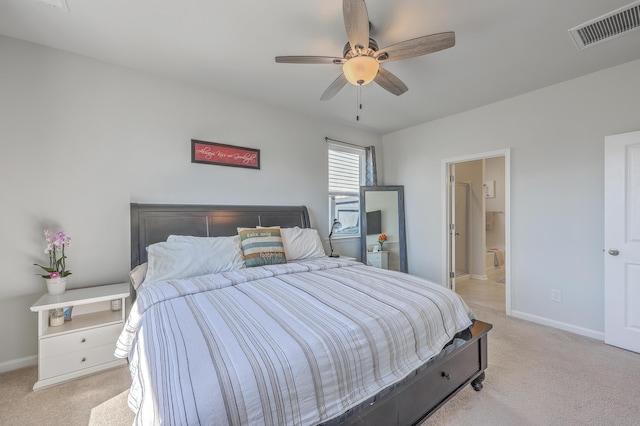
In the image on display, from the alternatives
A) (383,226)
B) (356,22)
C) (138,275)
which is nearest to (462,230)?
(383,226)

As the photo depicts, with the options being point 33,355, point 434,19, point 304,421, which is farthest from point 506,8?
point 33,355

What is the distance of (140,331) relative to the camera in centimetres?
133

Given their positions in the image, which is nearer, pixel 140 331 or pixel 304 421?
pixel 304 421

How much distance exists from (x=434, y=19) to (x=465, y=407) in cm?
269

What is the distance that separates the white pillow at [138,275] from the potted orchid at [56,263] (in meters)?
0.49

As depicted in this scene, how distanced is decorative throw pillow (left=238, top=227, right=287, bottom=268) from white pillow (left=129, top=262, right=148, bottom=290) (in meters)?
0.86

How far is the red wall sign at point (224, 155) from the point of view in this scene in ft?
9.67

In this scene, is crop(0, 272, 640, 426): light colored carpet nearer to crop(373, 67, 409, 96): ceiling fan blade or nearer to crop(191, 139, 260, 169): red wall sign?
crop(191, 139, 260, 169): red wall sign

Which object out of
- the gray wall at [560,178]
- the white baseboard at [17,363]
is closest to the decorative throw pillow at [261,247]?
the white baseboard at [17,363]

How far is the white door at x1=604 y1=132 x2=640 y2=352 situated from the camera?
94.9 inches

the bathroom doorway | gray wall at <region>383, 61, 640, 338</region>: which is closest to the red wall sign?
gray wall at <region>383, 61, 640, 338</region>

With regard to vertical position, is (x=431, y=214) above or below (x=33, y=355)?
above

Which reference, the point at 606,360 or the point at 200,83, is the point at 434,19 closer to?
the point at 200,83

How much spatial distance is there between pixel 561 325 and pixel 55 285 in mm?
4873
